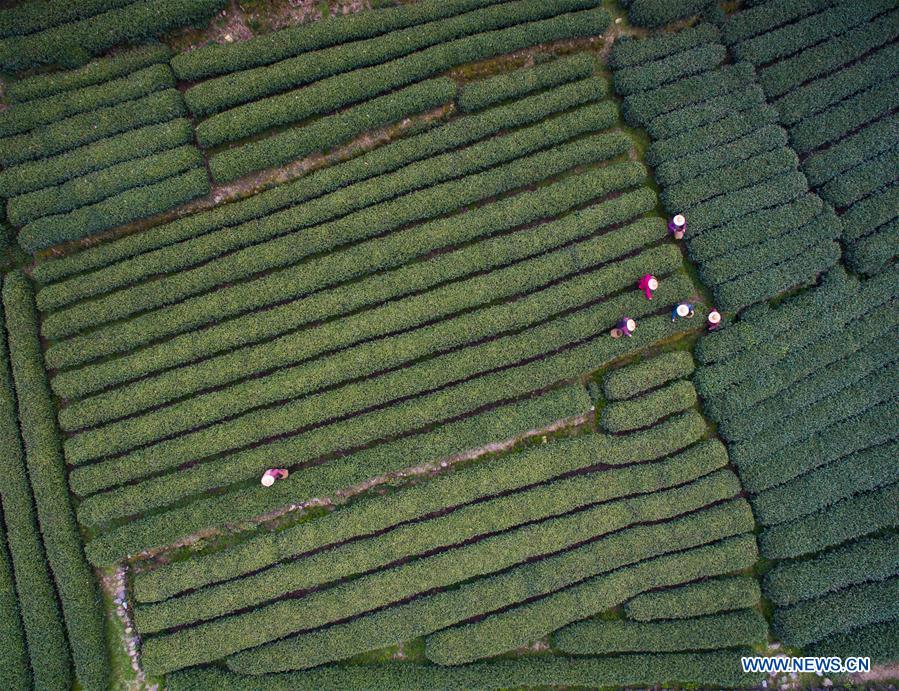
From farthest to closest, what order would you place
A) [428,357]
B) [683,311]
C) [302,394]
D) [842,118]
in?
[842,118] → [428,357] → [302,394] → [683,311]

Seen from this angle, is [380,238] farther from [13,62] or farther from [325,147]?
[13,62]

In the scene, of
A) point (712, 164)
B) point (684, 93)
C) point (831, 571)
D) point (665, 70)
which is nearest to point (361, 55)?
point (665, 70)

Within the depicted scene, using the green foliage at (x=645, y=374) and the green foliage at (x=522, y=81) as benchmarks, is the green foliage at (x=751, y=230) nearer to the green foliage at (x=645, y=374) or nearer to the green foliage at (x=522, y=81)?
the green foliage at (x=645, y=374)

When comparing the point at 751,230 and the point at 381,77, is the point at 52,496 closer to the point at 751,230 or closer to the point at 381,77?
the point at 381,77

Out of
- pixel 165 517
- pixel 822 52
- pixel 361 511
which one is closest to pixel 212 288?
pixel 165 517

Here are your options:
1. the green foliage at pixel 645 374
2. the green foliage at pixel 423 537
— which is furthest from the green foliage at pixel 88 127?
the green foliage at pixel 645 374

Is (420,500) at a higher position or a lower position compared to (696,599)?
higher
